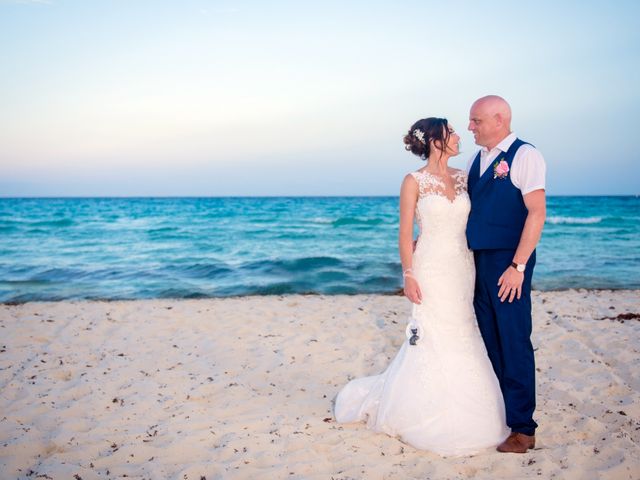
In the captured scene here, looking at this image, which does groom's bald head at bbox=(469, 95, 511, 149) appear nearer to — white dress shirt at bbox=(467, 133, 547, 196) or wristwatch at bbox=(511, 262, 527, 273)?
white dress shirt at bbox=(467, 133, 547, 196)

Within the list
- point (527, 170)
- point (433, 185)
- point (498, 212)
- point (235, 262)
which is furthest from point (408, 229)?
point (235, 262)

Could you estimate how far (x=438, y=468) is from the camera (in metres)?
3.28

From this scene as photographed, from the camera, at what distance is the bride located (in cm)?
353

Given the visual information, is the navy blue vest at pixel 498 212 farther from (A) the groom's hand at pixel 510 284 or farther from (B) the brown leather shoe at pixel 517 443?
(B) the brown leather shoe at pixel 517 443

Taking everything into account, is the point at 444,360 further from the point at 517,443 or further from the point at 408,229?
the point at 408,229

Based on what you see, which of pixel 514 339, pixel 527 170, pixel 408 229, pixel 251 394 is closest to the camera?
pixel 527 170

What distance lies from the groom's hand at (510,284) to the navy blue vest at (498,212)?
20cm

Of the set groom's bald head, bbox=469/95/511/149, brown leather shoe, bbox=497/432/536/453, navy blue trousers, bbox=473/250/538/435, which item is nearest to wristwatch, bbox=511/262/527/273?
navy blue trousers, bbox=473/250/538/435

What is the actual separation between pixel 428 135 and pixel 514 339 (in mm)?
1625

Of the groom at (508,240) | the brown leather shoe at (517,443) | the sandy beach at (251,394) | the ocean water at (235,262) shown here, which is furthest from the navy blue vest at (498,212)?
the ocean water at (235,262)

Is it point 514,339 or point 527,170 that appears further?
point 514,339

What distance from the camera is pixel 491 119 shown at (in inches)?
135

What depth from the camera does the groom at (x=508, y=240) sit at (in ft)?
10.6

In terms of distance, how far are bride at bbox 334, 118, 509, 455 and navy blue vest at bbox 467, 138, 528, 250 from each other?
0.18 m
